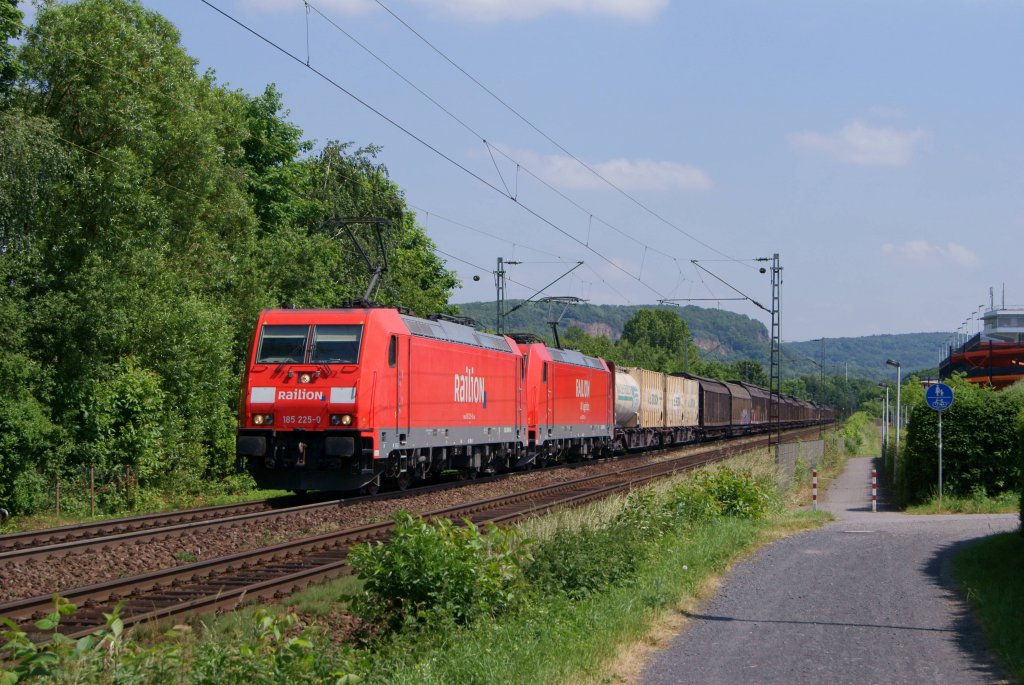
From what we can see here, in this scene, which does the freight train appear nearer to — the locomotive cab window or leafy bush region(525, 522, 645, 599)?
the locomotive cab window

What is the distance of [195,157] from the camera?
2917 cm

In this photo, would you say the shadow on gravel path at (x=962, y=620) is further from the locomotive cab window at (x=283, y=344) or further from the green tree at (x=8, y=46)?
the green tree at (x=8, y=46)

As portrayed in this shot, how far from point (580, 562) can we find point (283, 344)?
1140 cm

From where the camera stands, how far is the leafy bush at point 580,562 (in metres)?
11.2

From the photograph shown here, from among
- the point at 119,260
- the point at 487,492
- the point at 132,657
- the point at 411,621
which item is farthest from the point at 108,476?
the point at 132,657

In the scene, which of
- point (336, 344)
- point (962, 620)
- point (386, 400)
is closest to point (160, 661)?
point (962, 620)

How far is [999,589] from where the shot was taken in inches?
460

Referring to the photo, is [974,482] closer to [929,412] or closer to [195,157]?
[929,412]

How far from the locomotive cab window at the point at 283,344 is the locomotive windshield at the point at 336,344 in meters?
0.25

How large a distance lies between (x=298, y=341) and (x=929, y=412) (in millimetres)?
13525

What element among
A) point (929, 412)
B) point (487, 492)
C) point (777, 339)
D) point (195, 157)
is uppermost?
point (195, 157)

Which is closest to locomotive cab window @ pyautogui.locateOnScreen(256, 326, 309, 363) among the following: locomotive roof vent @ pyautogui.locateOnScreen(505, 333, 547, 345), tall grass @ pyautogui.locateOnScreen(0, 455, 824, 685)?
tall grass @ pyautogui.locateOnScreen(0, 455, 824, 685)

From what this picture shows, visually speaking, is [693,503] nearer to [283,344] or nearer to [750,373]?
[283,344]

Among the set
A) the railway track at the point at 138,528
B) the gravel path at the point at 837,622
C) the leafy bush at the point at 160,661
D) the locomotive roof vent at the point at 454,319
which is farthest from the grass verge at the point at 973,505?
the leafy bush at the point at 160,661
